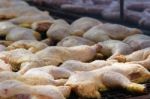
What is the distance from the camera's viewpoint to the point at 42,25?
4078mm

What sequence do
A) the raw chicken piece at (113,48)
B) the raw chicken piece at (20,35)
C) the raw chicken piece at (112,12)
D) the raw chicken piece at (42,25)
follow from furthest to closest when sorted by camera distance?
1. the raw chicken piece at (112,12)
2. the raw chicken piece at (42,25)
3. the raw chicken piece at (20,35)
4. the raw chicken piece at (113,48)

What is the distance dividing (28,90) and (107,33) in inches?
57.5

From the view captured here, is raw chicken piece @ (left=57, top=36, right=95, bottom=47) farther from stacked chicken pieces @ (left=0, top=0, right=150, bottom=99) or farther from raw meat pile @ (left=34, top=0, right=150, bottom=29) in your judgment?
raw meat pile @ (left=34, top=0, right=150, bottom=29)

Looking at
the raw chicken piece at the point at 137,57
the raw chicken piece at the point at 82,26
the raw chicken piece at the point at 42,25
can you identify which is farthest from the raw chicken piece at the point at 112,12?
the raw chicken piece at the point at 137,57

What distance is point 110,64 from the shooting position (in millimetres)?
2861

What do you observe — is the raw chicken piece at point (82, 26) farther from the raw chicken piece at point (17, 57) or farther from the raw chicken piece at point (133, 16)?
the raw chicken piece at point (17, 57)

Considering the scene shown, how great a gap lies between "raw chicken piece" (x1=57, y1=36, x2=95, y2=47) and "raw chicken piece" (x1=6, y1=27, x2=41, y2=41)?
327 millimetres

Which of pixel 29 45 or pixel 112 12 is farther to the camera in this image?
pixel 112 12

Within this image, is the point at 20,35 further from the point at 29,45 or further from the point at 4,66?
the point at 4,66

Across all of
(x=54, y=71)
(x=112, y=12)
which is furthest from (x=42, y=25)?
(x=54, y=71)

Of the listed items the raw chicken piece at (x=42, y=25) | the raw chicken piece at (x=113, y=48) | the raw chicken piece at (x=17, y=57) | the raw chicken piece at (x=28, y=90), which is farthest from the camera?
the raw chicken piece at (x=42, y=25)

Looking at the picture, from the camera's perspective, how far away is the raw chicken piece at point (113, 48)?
126 inches

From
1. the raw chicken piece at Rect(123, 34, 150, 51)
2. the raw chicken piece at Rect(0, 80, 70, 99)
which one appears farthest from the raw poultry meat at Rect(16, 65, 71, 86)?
the raw chicken piece at Rect(123, 34, 150, 51)

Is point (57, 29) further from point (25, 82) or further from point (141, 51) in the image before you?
point (25, 82)
